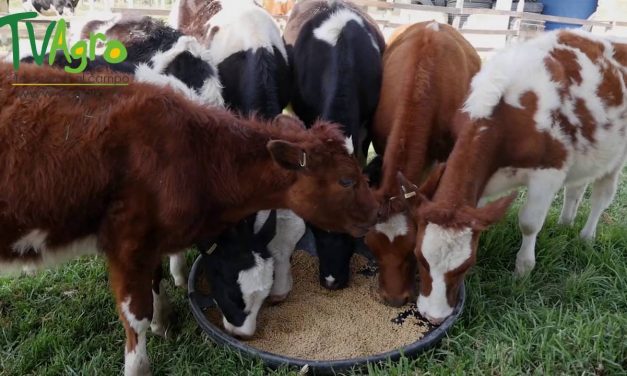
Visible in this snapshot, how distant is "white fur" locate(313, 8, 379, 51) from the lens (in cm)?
481

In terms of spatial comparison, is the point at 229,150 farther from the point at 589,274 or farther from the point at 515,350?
the point at 589,274

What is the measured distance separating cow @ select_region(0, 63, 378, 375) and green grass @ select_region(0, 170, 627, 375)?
44 cm

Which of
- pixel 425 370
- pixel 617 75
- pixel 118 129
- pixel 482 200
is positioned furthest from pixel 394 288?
pixel 617 75

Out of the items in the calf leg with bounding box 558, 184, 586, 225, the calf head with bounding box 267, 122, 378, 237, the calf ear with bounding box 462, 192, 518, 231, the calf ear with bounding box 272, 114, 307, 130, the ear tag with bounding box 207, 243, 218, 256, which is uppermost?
the calf ear with bounding box 272, 114, 307, 130

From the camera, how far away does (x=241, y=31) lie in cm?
468

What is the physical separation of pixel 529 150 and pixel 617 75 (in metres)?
1.30

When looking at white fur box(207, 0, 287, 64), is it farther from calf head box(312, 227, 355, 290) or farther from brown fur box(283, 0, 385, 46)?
calf head box(312, 227, 355, 290)

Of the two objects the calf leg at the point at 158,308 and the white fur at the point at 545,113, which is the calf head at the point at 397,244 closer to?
the white fur at the point at 545,113

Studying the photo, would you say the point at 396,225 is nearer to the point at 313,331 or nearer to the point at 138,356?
the point at 313,331

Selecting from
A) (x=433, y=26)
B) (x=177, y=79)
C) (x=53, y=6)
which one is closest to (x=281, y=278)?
(x=177, y=79)

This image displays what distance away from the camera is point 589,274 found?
4145mm

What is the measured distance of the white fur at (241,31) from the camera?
15.0 ft

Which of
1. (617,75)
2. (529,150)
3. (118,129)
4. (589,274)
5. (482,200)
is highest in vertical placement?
(118,129)

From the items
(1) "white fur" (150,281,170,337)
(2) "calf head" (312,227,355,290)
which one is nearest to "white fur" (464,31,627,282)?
(2) "calf head" (312,227,355,290)
